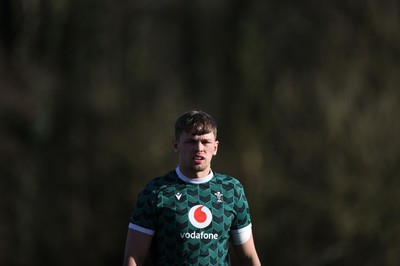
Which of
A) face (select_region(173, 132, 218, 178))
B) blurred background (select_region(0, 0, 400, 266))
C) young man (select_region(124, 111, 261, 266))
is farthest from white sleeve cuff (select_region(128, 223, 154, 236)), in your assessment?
blurred background (select_region(0, 0, 400, 266))

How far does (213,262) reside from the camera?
4770 millimetres

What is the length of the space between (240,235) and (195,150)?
1.86 feet

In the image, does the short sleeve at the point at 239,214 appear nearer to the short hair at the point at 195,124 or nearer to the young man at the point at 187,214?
the young man at the point at 187,214

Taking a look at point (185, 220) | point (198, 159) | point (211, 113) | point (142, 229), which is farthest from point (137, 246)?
point (211, 113)

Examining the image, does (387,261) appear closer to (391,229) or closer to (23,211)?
(391,229)

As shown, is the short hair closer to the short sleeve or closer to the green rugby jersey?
the green rugby jersey

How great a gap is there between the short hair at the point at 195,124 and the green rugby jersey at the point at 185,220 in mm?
302

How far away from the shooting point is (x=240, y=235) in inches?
193

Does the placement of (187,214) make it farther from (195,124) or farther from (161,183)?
(195,124)

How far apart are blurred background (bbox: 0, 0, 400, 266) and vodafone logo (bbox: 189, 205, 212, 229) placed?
900 cm

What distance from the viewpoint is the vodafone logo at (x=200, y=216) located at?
4.74 metres

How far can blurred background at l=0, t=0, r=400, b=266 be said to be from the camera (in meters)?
13.7

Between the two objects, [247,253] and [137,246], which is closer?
[137,246]

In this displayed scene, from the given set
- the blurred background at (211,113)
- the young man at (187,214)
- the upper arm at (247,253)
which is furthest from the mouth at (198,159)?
the blurred background at (211,113)
